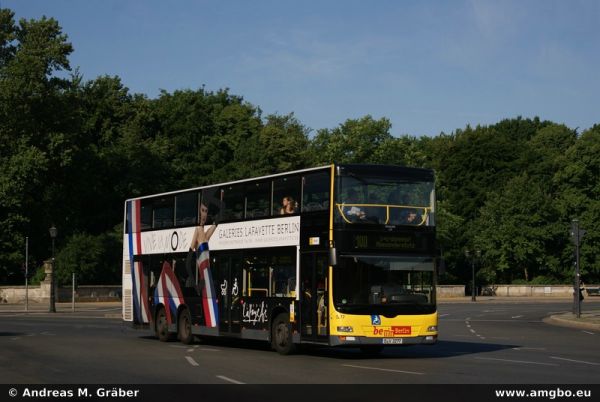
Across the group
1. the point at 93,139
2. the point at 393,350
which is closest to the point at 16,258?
the point at 93,139

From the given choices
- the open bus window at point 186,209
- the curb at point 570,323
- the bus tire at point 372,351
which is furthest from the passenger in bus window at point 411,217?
the curb at point 570,323

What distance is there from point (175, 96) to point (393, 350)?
75.6 meters

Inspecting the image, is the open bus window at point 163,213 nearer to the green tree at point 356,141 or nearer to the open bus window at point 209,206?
the open bus window at point 209,206

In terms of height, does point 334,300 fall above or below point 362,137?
below

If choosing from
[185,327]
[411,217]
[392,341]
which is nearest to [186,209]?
[185,327]

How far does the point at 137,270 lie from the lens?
102 ft

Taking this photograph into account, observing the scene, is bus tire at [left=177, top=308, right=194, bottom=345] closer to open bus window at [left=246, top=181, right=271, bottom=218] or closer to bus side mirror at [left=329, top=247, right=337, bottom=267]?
open bus window at [left=246, top=181, right=271, bottom=218]

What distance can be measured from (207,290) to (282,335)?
4020mm

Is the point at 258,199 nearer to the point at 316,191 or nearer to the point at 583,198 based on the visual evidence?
the point at 316,191

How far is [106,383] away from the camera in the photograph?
16.5 m

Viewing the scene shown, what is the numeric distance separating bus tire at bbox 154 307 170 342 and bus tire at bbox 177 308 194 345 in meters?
0.74

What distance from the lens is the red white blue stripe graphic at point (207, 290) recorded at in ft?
87.4

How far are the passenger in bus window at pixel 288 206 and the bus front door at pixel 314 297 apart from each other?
1.19 meters
